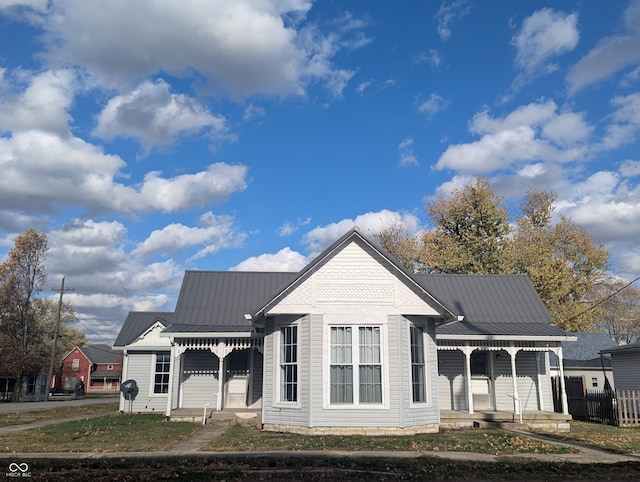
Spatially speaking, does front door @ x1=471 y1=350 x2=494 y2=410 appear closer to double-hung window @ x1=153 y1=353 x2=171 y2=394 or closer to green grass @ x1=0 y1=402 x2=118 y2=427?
double-hung window @ x1=153 y1=353 x2=171 y2=394

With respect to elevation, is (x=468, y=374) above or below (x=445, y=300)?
below

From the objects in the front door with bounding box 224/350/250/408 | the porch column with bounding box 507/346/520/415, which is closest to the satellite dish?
the front door with bounding box 224/350/250/408

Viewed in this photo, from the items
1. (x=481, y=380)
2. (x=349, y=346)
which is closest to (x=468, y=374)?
(x=481, y=380)

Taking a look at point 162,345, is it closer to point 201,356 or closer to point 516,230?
point 201,356

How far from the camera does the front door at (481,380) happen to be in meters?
21.2

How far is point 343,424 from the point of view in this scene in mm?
15453

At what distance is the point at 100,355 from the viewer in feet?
283

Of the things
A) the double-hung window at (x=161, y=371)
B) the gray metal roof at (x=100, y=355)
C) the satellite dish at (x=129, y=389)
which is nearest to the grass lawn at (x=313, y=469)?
the satellite dish at (x=129, y=389)

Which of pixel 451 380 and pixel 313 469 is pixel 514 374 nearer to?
pixel 451 380

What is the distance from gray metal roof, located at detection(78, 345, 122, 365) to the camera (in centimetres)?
8462

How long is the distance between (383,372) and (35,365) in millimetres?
40231

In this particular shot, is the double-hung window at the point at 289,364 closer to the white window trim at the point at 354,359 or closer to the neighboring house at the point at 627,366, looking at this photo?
the white window trim at the point at 354,359

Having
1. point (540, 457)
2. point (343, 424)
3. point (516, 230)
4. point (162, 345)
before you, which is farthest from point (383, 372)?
point (516, 230)

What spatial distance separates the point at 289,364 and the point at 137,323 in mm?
15004
